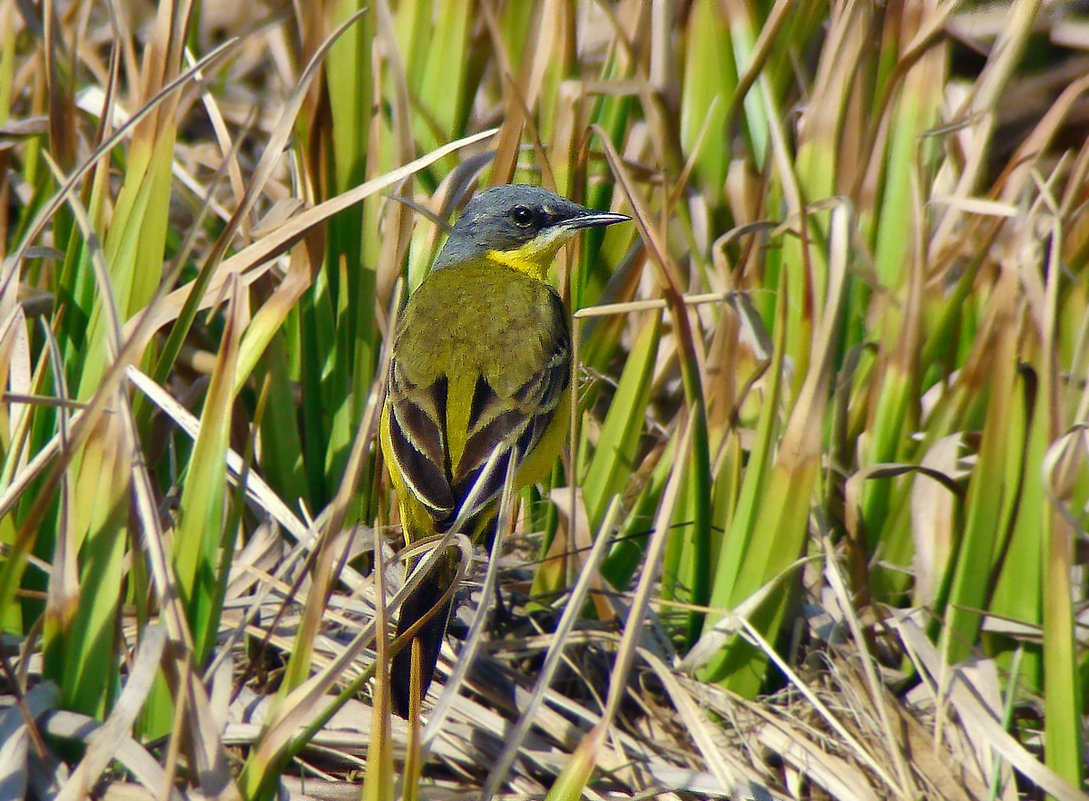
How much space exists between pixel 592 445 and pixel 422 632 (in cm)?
113

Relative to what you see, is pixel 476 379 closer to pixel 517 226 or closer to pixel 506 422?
pixel 506 422

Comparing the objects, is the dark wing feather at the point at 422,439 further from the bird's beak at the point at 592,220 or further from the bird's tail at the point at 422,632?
the bird's beak at the point at 592,220

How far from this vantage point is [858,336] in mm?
3377

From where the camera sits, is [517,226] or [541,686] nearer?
[541,686]

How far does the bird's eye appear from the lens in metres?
3.33

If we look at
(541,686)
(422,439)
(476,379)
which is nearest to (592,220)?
(476,379)

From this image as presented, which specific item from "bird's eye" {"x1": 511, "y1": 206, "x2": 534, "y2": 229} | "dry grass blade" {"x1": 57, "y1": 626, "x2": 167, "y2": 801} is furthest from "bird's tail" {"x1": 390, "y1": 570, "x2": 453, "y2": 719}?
"bird's eye" {"x1": 511, "y1": 206, "x2": 534, "y2": 229}

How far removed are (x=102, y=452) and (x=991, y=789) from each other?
2.00 m

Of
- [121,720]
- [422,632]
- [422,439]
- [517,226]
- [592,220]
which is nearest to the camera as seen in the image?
[121,720]

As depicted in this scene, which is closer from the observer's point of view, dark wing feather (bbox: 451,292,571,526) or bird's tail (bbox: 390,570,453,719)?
bird's tail (bbox: 390,570,453,719)

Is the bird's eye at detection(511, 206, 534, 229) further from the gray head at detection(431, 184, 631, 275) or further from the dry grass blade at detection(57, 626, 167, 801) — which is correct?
the dry grass blade at detection(57, 626, 167, 801)

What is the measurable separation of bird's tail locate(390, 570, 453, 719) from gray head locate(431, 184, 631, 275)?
3.87 feet

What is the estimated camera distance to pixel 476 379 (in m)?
3.06

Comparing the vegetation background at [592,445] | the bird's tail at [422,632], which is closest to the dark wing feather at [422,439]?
the vegetation background at [592,445]
